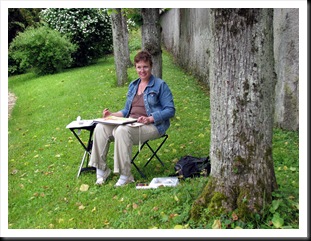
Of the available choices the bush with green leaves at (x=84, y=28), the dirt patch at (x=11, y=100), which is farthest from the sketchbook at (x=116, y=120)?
the bush with green leaves at (x=84, y=28)

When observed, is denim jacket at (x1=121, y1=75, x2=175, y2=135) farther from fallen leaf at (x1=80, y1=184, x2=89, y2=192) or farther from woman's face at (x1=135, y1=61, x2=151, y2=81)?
fallen leaf at (x1=80, y1=184, x2=89, y2=192)

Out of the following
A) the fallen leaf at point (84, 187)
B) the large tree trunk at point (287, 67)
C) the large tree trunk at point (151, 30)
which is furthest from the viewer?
the large tree trunk at point (151, 30)

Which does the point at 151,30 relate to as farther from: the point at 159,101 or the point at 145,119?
the point at 145,119

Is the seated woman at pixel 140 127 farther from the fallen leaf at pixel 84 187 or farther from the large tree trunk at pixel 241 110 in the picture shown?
the large tree trunk at pixel 241 110

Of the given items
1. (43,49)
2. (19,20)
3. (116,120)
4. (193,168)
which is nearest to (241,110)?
(193,168)

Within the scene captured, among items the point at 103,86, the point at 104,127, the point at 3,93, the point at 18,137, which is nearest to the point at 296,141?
the point at 104,127

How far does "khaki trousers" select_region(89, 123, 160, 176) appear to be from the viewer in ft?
13.9

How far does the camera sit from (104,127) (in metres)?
4.45

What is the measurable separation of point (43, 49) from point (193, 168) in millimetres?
12554

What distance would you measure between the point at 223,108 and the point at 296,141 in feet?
8.51

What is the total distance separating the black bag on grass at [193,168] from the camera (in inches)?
169

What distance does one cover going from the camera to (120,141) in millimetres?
4238

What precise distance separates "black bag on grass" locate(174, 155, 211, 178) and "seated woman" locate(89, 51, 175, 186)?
0.47m

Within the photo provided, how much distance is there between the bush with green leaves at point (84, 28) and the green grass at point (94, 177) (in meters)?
7.32
